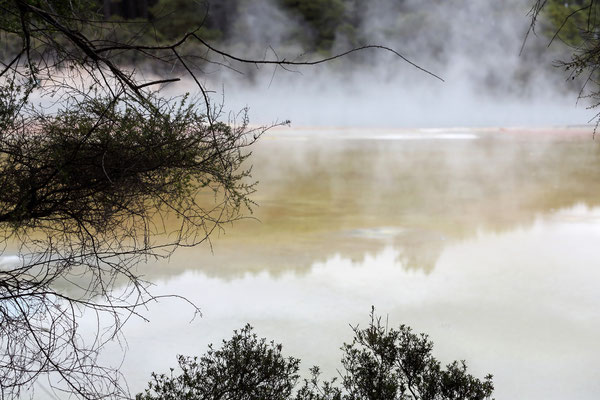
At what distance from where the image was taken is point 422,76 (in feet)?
53.3

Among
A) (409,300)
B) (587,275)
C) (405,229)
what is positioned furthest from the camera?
(405,229)

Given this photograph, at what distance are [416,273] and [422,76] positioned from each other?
1280 centimetres

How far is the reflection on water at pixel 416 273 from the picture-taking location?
9.73 ft

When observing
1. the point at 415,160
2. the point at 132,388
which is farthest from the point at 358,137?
the point at 132,388

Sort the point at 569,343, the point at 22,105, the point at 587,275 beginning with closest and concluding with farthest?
the point at 22,105 → the point at 569,343 → the point at 587,275

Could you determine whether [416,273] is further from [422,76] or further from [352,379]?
[422,76]

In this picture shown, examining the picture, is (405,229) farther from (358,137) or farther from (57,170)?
(358,137)

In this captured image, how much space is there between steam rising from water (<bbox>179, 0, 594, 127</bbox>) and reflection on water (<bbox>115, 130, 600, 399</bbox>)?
716 cm

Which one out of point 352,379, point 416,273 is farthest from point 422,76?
point 352,379

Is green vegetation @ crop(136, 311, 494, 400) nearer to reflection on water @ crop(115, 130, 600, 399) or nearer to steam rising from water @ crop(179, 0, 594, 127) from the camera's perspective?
reflection on water @ crop(115, 130, 600, 399)

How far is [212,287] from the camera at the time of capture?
372cm

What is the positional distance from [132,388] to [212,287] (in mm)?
1160

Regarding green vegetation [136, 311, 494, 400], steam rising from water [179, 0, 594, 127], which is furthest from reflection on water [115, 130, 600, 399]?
steam rising from water [179, 0, 594, 127]

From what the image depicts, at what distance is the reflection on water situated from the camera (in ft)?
9.73
